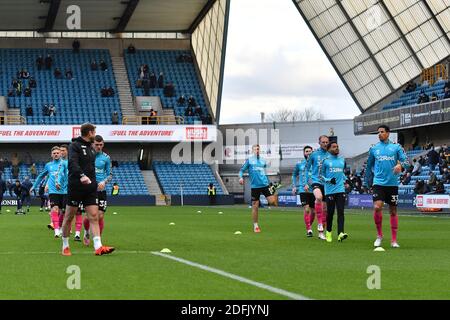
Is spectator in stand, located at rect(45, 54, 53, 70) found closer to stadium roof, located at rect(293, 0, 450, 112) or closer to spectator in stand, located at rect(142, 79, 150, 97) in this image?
spectator in stand, located at rect(142, 79, 150, 97)

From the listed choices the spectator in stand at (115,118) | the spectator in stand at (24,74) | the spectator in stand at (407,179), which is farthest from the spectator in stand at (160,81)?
the spectator in stand at (407,179)

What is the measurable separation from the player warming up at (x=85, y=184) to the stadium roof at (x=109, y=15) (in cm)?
4785

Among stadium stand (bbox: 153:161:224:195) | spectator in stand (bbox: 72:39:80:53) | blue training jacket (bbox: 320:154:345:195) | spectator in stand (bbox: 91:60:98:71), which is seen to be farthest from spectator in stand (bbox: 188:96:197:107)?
blue training jacket (bbox: 320:154:345:195)

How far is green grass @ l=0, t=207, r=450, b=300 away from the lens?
10219 mm

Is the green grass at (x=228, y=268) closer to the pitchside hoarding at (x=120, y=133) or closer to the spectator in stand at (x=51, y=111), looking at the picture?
the pitchside hoarding at (x=120, y=133)

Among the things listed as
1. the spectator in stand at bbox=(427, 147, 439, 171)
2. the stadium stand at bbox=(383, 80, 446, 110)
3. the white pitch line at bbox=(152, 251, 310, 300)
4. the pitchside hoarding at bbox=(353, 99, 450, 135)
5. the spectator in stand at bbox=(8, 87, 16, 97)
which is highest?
the spectator in stand at bbox=(8, 87, 16, 97)

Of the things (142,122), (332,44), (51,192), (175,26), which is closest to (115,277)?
(51,192)

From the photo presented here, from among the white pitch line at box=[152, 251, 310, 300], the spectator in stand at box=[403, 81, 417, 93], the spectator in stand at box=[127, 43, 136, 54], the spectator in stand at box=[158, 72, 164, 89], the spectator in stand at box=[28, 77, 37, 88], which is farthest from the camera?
the spectator in stand at box=[127, 43, 136, 54]

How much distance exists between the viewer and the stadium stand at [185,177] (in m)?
67.2

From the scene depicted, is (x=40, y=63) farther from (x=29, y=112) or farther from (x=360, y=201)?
(x=360, y=201)

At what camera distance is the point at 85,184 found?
1533 cm

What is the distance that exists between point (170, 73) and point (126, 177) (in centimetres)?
1087
